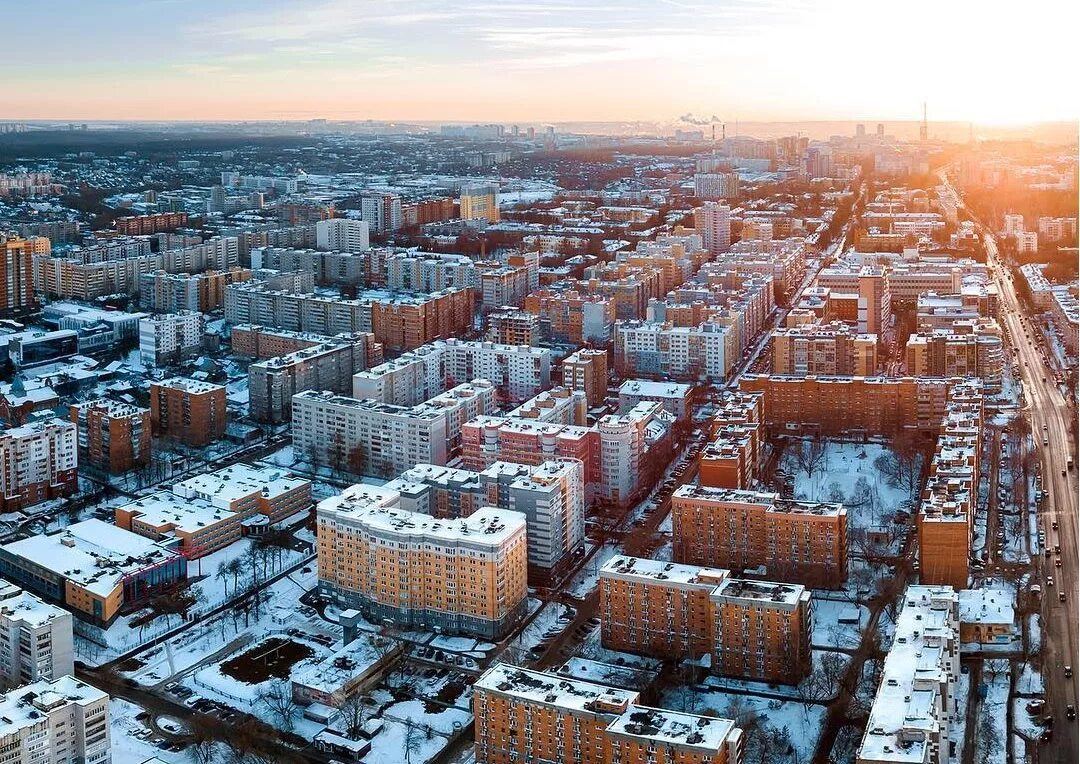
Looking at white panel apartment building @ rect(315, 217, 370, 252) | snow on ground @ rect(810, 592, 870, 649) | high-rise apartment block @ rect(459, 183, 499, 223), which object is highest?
high-rise apartment block @ rect(459, 183, 499, 223)

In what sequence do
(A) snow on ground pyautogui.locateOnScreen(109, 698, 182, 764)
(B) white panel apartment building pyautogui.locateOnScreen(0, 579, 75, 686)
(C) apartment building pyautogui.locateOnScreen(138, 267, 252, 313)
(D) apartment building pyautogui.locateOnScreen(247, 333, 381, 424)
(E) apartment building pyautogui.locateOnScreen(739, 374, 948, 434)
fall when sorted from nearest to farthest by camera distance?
(A) snow on ground pyautogui.locateOnScreen(109, 698, 182, 764) < (B) white panel apartment building pyautogui.locateOnScreen(0, 579, 75, 686) < (E) apartment building pyautogui.locateOnScreen(739, 374, 948, 434) < (D) apartment building pyautogui.locateOnScreen(247, 333, 381, 424) < (C) apartment building pyautogui.locateOnScreen(138, 267, 252, 313)

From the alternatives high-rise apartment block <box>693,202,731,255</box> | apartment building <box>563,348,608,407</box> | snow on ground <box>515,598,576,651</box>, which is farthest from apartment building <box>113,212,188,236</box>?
snow on ground <box>515,598,576,651</box>

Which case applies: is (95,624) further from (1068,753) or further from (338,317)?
(338,317)

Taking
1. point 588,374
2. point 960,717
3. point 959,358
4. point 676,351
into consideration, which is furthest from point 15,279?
point 960,717

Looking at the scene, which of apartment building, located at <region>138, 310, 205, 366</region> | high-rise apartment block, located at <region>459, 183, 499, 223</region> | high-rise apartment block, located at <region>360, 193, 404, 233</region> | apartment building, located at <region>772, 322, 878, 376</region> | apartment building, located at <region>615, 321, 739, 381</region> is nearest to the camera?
apartment building, located at <region>772, 322, 878, 376</region>

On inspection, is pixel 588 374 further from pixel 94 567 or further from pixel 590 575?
pixel 94 567

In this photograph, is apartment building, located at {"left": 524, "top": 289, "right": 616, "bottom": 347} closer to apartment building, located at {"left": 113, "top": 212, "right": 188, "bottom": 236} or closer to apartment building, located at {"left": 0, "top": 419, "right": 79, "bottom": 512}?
apartment building, located at {"left": 0, "top": 419, "right": 79, "bottom": 512}
